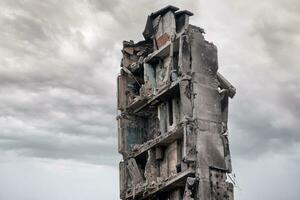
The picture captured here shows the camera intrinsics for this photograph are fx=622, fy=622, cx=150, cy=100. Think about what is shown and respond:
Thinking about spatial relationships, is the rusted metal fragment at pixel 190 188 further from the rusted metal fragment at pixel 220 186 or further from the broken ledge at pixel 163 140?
the broken ledge at pixel 163 140

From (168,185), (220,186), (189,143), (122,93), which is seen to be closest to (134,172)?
(168,185)

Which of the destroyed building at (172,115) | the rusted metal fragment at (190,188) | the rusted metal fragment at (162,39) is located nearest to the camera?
the rusted metal fragment at (190,188)

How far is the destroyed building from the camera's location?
74.6 feet

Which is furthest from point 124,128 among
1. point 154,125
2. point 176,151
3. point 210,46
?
point 210,46

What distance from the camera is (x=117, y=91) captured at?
28531mm

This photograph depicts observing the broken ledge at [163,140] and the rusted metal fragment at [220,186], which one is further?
the broken ledge at [163,140]

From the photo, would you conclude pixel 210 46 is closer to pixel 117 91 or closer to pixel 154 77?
pixel 154 77

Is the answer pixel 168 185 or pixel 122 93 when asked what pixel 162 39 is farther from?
pixel 168 185

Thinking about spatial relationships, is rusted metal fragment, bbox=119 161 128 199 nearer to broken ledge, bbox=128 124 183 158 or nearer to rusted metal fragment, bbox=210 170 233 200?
broken ledge, bbox=128 124 183 158

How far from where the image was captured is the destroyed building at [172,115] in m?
22.7

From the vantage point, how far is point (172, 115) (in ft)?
82.7

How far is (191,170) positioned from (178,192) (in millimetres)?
1815

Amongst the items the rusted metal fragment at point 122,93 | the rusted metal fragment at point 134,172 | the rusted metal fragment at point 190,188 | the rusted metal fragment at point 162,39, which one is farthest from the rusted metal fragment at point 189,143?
the rusted metal fragment at point 122,93

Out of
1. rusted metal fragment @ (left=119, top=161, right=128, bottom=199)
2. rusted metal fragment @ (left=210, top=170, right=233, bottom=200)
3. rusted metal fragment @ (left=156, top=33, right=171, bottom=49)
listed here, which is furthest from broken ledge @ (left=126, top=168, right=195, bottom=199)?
rusted metal fragment @ (left=156, top=33, right=171, bottom=49)
